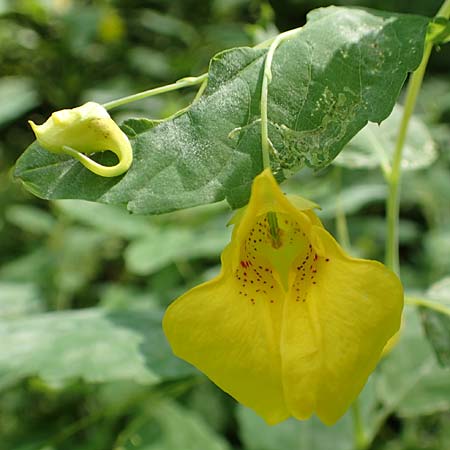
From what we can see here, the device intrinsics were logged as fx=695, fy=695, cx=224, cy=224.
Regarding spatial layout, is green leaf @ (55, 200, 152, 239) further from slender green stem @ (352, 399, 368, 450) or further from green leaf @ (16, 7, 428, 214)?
green leaf @ (16, 7, 428, 214)

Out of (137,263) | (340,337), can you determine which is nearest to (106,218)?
(137,263)

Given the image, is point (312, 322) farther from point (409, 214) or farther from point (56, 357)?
point (409, 214)

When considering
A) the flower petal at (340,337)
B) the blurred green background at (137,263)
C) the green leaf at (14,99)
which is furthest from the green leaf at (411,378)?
the green leaf at (14,99)

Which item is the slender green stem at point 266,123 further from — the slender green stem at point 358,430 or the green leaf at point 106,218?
the green leaf at point 106,218

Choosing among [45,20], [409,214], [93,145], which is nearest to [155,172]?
[93,145]

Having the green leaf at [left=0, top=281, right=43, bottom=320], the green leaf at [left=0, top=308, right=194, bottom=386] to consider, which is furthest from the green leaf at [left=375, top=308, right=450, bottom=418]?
the green leaf at [left=0, top=281, right=43, bottom=320]

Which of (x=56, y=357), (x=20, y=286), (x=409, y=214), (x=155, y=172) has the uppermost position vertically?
(x=155, y=172)

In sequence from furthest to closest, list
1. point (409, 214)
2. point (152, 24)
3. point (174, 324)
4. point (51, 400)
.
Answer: point (152, 24) < point (409, 214) < point (51, 400) < point (174, 324)

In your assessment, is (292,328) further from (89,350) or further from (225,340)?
(89,350)
